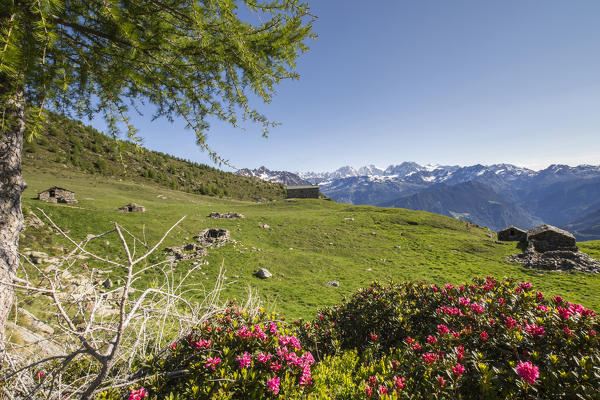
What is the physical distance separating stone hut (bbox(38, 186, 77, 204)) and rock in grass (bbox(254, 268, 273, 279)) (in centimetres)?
2312

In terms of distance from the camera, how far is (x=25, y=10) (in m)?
2.37

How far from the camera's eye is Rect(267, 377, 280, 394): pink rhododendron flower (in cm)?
273

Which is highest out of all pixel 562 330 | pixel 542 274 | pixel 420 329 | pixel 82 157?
pixel 82 157

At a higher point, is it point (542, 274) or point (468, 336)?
point (468, 336)

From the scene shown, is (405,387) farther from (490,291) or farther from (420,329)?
(490,291)

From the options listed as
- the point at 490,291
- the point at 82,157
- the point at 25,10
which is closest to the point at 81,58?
the point at 25,10

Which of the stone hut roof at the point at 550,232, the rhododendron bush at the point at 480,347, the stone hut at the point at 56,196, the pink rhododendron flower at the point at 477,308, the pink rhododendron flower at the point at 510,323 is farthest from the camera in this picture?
the stone hut roof at the point at 550,232

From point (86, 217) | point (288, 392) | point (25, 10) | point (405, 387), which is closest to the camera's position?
point (25, 10)

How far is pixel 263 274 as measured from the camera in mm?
15758

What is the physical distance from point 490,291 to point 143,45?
791 centimetres

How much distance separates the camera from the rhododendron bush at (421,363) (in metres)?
2.76

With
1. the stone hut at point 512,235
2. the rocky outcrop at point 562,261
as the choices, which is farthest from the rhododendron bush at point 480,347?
the stone hut at point 512,235

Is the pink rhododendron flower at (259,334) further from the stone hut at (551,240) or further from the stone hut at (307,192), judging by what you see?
the stone hut at (307,192)

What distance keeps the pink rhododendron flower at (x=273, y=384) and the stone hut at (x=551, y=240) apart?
3536 cm
